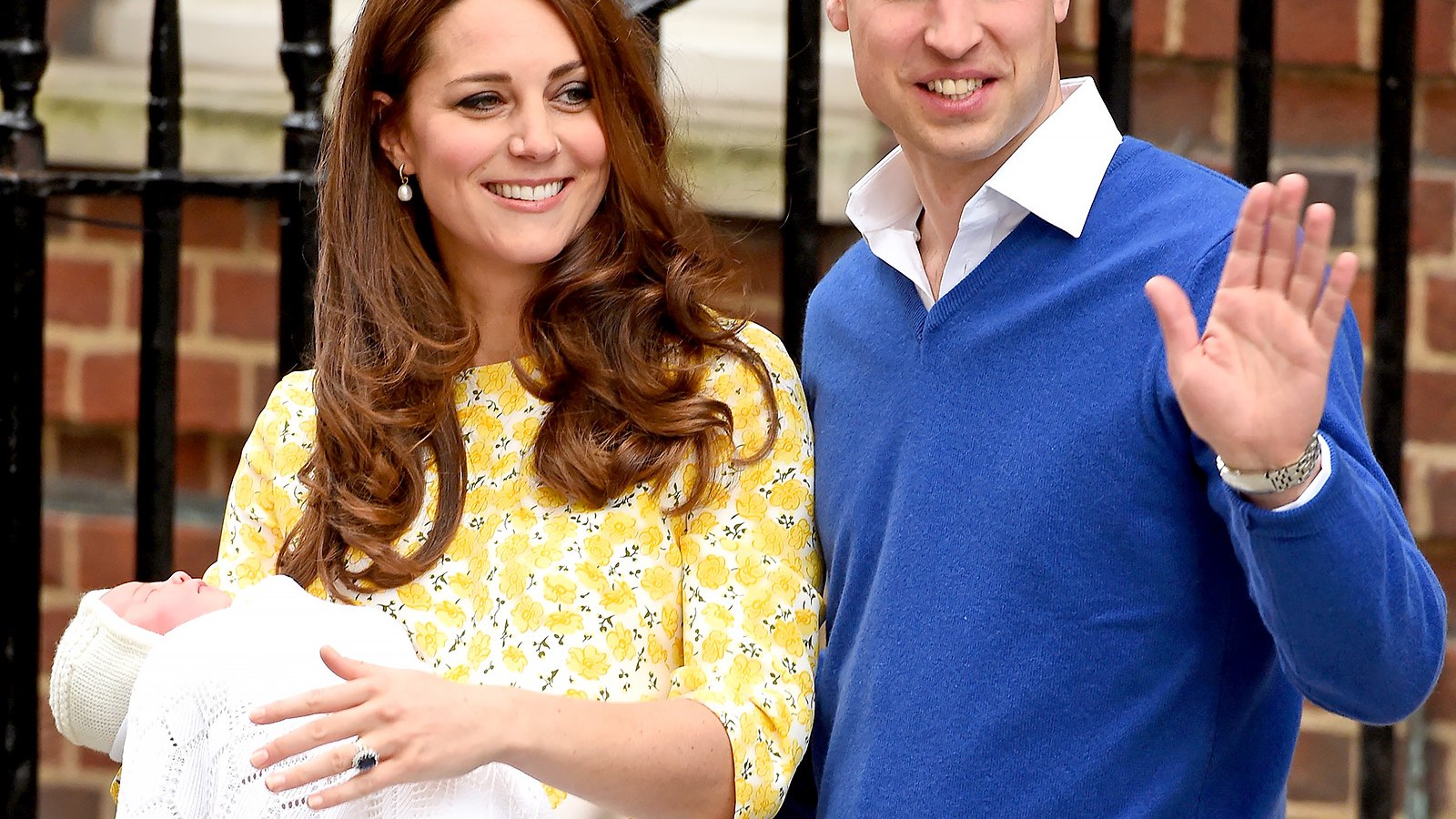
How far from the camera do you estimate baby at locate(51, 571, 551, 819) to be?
1.65 metres

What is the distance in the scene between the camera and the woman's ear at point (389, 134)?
2.04 metres

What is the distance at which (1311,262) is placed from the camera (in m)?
1.32

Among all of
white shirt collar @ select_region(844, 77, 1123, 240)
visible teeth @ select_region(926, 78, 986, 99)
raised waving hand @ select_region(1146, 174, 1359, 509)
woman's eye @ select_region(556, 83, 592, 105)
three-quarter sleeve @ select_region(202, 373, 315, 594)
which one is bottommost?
three-quarter sleeve @ select_region(202, 373, 315, 594)

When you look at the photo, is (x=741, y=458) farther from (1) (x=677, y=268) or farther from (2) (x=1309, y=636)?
(2) (x=1309, y=636)

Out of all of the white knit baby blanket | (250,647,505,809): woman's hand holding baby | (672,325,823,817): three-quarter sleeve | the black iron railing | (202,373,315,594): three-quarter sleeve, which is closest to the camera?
(250,647,505,809): woman's hand holding baby

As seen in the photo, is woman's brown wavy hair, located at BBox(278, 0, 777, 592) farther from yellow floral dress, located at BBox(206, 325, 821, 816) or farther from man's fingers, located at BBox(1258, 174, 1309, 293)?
man's fingers, located at BBox(1258, 174, 1309, 293)

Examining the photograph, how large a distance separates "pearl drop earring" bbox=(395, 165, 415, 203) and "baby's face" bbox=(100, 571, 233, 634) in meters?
0.47

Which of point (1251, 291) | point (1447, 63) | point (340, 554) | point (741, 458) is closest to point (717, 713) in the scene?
point (741, 458)

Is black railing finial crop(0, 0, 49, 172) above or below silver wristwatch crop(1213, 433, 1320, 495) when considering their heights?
above

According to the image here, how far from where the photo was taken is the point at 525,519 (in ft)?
6.26

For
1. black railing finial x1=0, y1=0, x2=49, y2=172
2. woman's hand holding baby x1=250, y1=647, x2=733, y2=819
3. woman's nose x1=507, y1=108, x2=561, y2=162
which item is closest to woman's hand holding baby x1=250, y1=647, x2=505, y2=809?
woman's hand holding baby x1=250, y1=647, x2=733, y2=819

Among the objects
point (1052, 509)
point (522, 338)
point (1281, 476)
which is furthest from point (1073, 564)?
point (522, 338)

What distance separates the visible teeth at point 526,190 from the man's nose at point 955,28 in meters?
0.45

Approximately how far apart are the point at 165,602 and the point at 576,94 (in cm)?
68
